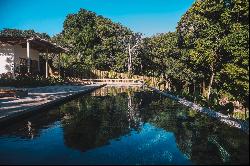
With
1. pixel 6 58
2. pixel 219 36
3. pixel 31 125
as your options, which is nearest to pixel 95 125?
pixel 31 125

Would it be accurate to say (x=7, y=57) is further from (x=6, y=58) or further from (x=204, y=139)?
(x=204, y=139)

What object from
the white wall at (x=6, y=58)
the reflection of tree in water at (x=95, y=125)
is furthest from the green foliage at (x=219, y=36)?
the white wall at (x=6, y=58)

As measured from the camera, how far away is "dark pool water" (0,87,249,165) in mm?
7410

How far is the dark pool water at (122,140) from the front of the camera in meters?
7.41

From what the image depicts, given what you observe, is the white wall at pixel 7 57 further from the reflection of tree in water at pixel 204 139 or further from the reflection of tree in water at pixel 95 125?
the reflection of tree in water at pixel 204 139

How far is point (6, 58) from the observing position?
106 ft

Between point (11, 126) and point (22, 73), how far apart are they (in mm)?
22007

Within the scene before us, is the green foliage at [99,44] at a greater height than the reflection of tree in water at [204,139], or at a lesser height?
greater

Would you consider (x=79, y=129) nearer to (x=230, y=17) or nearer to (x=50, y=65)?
(x=230, y=17)

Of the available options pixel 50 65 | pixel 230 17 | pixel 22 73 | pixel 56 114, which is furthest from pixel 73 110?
pixel 50 65

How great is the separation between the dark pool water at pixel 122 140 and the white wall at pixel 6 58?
20119 mm

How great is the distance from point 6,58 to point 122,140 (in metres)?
26.5

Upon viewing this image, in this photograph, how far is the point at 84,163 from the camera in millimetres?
6992

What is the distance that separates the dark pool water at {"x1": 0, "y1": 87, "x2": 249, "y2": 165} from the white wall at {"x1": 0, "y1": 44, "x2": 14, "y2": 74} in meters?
20.1
